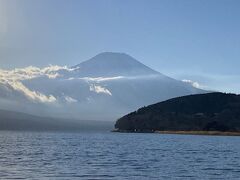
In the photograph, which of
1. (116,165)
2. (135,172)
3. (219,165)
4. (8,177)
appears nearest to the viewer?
(8,177)

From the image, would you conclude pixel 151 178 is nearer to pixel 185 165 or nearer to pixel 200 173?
pixel 200 173

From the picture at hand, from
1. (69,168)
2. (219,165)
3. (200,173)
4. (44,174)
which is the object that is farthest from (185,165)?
(44,174)

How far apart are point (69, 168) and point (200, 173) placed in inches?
717

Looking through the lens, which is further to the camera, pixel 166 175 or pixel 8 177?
pixel 166 175

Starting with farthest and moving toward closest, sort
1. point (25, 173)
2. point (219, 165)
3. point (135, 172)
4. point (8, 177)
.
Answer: point (219, 165)
point (135, 172)
point (25, 173)
point (8, 177)

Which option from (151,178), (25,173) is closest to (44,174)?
(25,173)

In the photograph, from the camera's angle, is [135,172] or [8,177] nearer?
[8,177]

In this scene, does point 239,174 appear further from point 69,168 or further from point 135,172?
point 69,168

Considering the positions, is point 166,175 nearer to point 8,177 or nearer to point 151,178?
point 151,178

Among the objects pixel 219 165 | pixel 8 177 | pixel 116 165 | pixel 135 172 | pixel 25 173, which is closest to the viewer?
pixel 8 177

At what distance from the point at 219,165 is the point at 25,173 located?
34.5m

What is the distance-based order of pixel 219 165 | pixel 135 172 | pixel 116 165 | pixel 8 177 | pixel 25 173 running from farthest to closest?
pixel 219 165, pixel 116 165, pixel 135 172, pixel 25 173, pixel 8 177

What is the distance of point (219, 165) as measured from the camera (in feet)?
285

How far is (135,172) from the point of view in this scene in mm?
71625
